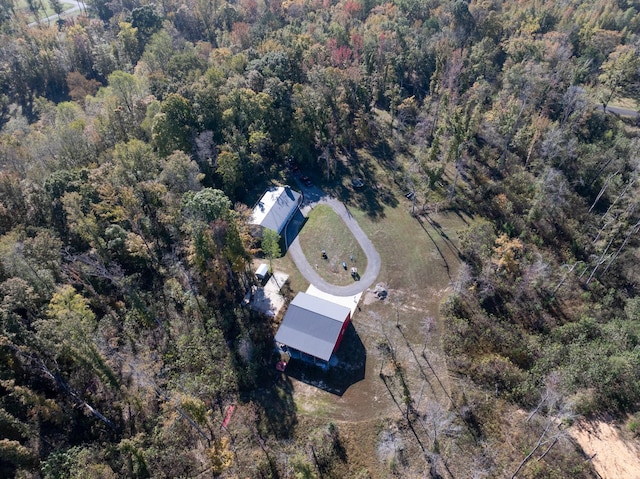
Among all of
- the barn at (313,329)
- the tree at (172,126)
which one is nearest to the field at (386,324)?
the barn at (313,329)

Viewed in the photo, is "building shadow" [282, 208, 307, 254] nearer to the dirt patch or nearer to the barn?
the barn

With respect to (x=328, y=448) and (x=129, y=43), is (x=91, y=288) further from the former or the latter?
(x=129, y=43)

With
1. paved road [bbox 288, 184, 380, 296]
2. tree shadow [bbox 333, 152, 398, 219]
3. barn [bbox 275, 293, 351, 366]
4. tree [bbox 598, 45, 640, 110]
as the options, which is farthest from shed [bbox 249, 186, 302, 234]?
tree [bbox 598, 45, 640, 110]

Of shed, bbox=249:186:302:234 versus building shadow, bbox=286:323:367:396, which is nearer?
building shadow, bbox=286:323:367:396

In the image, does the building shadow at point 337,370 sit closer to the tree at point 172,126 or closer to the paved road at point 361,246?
the paved road at point 361,246

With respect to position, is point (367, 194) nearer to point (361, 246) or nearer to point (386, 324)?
point (361, 246)

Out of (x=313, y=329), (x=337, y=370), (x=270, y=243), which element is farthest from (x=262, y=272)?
(x=337, y=370)
